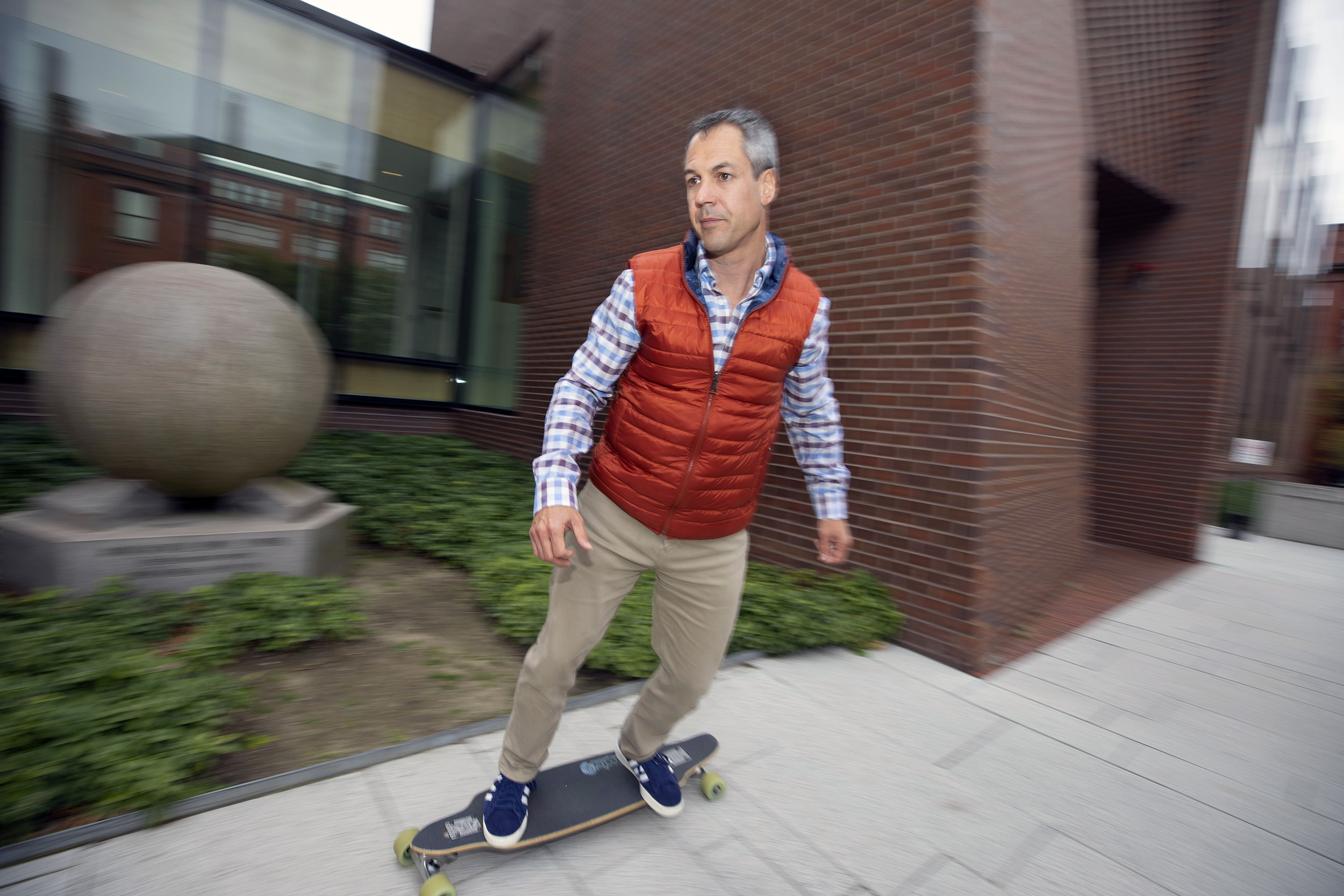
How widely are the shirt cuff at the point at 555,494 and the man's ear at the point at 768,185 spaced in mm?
994

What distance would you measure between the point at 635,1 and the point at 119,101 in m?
6.14

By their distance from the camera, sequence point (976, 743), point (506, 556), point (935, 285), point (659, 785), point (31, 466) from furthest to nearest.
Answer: point (31, 466) < point (506, 556) < point (935, 285) < point (976, 743) < point (659, 785)

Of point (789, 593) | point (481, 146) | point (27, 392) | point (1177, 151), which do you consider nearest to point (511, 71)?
point (481, 146)

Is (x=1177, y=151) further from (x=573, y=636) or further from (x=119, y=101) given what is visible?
(x=119, y=101)

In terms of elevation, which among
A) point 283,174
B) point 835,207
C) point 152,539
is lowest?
point 152,539

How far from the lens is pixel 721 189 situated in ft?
6.31

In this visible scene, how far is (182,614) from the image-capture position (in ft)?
11.4

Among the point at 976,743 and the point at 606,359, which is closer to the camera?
the point at 606,359

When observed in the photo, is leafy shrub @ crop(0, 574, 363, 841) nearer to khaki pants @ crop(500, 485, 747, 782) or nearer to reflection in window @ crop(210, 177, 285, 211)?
khaki pants @ crop(500, 485, 747, 782)

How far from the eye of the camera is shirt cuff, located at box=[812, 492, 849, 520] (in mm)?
2330

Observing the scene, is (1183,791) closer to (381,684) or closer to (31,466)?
(381,684)

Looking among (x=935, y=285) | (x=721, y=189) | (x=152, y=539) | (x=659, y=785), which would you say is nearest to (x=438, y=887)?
(x=659, y=785)

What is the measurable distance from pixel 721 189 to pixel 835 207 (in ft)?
11.2

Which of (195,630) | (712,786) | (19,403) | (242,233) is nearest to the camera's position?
(712,786)
